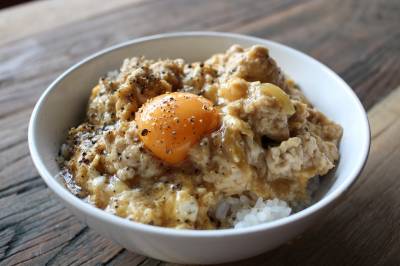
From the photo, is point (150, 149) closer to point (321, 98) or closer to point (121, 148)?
point (121, 148)

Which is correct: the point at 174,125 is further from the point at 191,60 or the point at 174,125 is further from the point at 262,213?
the point at 191,60

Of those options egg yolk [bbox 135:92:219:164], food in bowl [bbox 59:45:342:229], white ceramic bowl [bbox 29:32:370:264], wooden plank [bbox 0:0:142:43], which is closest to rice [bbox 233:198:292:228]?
food in bowl [bbox 59:45:342:229]

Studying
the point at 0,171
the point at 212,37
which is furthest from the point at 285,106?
the point at 0,171

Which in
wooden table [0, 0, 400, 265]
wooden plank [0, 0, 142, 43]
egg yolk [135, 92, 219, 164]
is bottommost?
wooden table [0, 0, 400, 265]

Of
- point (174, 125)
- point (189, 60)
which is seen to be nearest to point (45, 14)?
point (189, 60)

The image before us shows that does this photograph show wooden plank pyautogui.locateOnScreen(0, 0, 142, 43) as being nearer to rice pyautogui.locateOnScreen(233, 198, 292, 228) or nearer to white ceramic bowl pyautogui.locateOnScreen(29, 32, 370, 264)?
white ceramic bowl pyautogui.locateOnScreen(29, 32, 370, 264)

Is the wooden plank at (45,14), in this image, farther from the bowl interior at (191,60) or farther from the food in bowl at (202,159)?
the food in bowl at (202,159)
